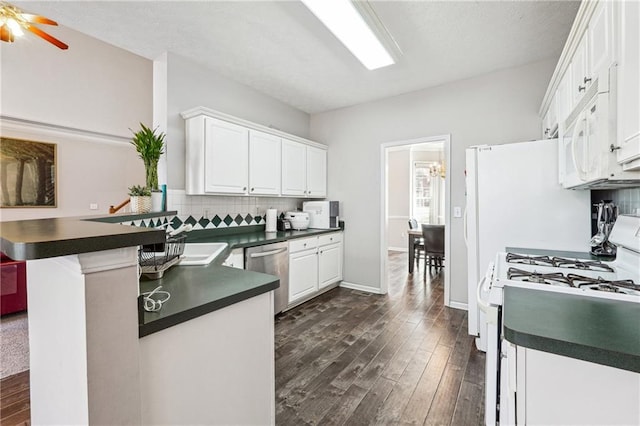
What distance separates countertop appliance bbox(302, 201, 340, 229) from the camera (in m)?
4.03

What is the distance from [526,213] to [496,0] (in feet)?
5.30

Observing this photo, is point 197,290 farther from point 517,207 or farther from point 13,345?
point 13,345

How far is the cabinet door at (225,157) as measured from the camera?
110 inches

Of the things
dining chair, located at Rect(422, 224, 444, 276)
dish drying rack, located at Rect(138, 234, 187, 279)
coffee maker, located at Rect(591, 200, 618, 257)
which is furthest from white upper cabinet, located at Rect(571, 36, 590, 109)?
dining chair, located at Rect(422, 224, 444, 276)

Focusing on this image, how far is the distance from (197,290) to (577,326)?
50.9 inches

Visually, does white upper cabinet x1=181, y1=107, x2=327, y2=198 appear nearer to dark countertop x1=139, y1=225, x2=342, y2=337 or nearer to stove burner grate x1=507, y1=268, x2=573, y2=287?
dark countertop x1=139, y1=225, x2=342, y2=337

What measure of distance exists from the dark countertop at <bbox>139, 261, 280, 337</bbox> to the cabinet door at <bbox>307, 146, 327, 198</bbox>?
8.73 feet

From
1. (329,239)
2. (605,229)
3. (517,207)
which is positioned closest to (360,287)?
(329,239)

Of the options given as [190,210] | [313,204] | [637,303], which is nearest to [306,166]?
[313,204]

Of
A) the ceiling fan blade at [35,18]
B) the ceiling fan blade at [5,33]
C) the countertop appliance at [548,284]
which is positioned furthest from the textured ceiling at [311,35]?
the countertop appliance at [548,284]

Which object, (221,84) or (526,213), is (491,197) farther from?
(221,84)

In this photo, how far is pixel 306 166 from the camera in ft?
13.1

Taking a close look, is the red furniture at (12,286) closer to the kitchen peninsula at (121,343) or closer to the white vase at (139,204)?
the white vase at (139,204)

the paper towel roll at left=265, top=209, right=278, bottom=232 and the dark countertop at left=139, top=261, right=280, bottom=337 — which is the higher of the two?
the paper towel roll at left=265, top=209, right=278, bottom=232
